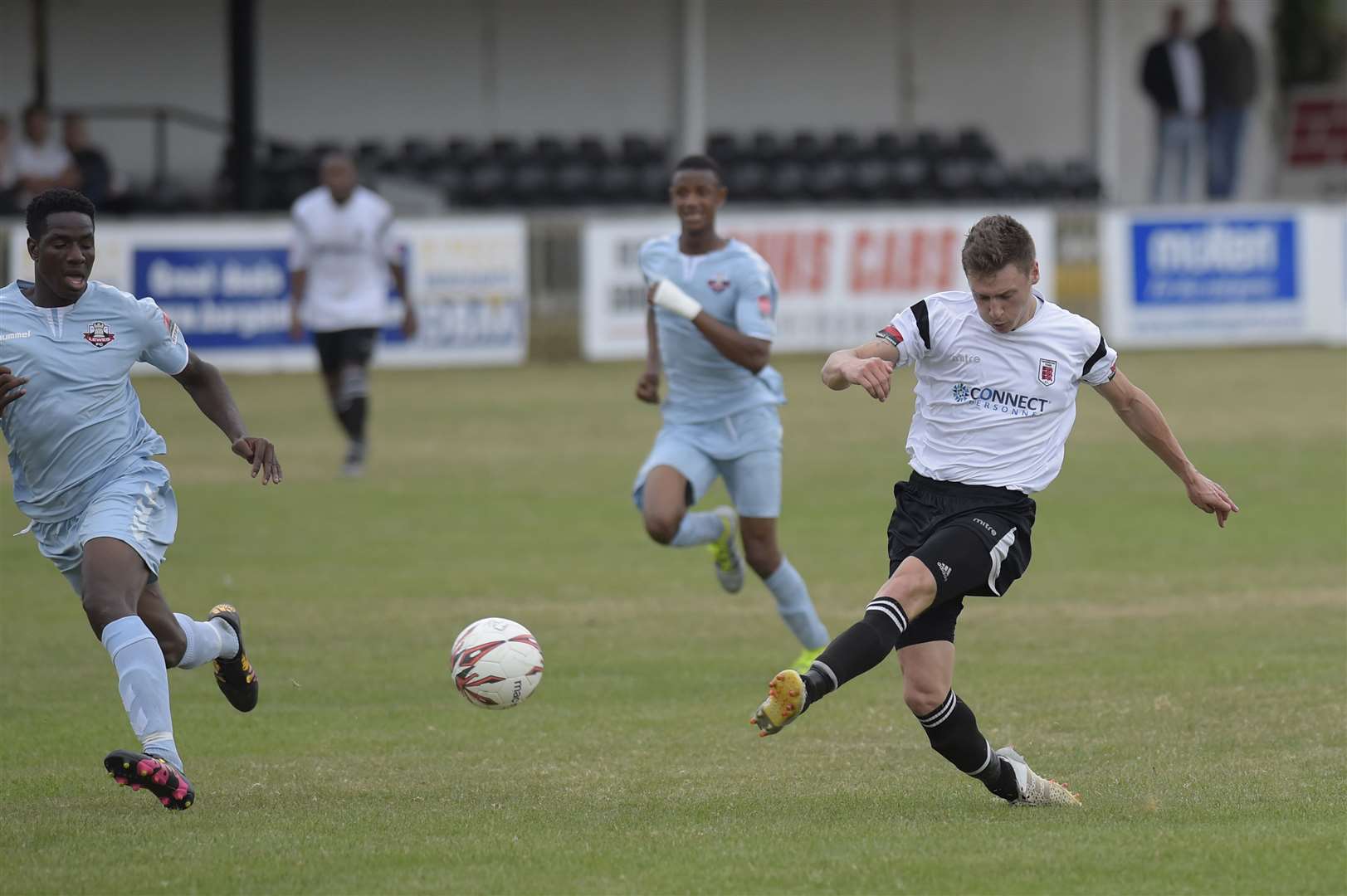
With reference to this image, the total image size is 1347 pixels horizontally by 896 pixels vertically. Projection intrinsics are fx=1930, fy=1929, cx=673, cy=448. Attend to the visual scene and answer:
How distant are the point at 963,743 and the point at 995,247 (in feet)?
5.21

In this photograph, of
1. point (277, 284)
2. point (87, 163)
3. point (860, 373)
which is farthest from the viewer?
point (87, 163)

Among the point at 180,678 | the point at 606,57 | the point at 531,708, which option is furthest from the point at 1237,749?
the point at 606,57

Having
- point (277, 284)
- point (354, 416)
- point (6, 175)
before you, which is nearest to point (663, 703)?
point (354, 416)

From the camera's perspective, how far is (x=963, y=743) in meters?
6.21

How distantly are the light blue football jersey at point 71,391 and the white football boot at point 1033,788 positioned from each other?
3.19 meters

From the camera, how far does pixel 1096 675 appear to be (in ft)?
29.1

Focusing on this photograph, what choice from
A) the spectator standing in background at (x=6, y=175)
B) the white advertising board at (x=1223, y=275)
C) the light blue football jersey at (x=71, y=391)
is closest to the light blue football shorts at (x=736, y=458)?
the light blue football jersey at (x=71, y=391)

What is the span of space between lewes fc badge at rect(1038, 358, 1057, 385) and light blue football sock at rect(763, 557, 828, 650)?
2.77 metres

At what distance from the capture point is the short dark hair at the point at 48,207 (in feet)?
21.2

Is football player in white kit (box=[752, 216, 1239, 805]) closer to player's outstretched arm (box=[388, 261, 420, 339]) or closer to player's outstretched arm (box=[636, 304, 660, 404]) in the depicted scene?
player's outstretched arm (box=[636, 304, 660, 404])

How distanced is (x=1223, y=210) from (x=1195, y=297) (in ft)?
3.75

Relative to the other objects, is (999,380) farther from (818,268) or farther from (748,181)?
(748,181)

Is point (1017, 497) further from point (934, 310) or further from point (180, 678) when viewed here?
point (180, 678)

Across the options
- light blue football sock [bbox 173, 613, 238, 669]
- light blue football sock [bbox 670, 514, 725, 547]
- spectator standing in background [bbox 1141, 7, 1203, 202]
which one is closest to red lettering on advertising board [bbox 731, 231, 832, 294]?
spectator standing in background [bbox 1141, 7, 1203, 202]
